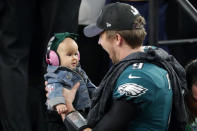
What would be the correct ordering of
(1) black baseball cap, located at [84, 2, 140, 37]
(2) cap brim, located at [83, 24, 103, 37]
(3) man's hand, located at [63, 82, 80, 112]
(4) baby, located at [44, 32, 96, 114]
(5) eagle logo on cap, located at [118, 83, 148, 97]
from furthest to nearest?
(4) baby, located at [44, 32, 96, 114] → (3) man's hand, located at [63, 82, 80, 112] → (2) cap brim, located at [83, 24, 103, 37] → (1) black baseball cap, located at [84, 2, 140, 37] → (5) eagle logo on cap, located at [118, 83, 148, 97]

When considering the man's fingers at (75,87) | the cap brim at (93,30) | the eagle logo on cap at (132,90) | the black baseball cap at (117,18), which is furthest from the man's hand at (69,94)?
the eagle logo on cap at (132,90)

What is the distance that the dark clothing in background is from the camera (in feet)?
13.1

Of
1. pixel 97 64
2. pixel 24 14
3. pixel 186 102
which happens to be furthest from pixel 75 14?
pixel 186 102

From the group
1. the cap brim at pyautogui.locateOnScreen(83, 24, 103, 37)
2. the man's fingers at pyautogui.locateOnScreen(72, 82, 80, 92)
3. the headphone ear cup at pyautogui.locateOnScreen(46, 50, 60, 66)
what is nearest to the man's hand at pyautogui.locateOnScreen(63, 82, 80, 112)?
the man's fingers at pyautogui.locateOnScreen(72, 82, 80, 92)

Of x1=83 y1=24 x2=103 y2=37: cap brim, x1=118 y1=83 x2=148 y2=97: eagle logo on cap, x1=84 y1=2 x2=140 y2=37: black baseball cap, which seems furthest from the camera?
x1=83 y1=24 x2=103 y2=37: cap brim

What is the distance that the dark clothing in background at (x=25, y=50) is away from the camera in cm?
401

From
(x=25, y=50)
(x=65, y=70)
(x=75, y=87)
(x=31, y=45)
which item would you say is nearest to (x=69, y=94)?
(x=75, y=87)

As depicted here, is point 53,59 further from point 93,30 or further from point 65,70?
point 93,30

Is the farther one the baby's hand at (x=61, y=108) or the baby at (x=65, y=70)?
the baby at (x=65, y=70)

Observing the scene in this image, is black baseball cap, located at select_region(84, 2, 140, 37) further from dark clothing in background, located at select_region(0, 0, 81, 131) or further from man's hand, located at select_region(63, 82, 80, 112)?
dark clothing in background, located at select_region(0, 0, 81, 131)

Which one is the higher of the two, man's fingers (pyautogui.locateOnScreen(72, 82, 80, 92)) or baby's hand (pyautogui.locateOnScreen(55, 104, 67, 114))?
man's fingers (pyautogui.locateOnScreen(72, 82, 80, 92))

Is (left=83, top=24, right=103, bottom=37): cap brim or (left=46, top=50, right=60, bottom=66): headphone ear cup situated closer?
(left=83, top=24, right=103, bottom=37): cap brim

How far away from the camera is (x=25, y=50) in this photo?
409 cm

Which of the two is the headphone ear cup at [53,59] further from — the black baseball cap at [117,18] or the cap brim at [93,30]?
the black baseball cap at [117,18]
